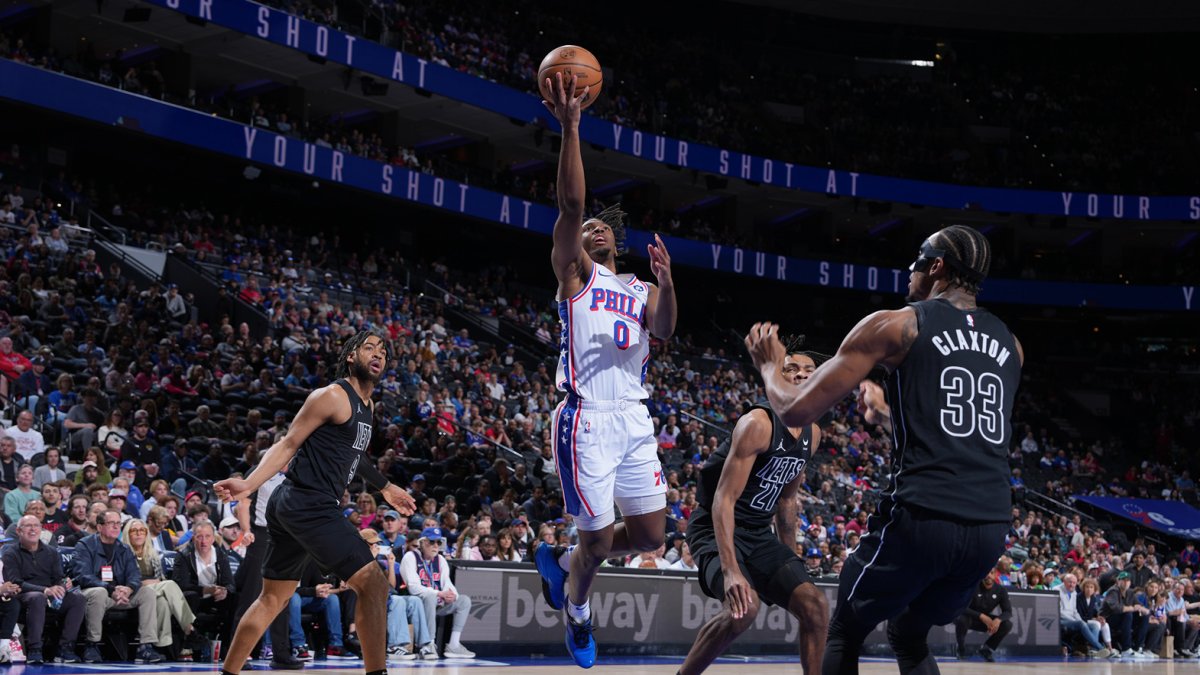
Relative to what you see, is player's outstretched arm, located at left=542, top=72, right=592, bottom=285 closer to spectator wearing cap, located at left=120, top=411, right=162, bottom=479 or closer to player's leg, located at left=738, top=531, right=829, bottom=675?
player's leg, located at left=738, top=531, right=829, bottom=675

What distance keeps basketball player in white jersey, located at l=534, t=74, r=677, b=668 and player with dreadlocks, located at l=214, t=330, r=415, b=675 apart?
1.14 metres

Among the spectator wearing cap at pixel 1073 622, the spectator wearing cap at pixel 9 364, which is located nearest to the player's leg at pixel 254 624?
the spectator wearing cap at pixel 9 364

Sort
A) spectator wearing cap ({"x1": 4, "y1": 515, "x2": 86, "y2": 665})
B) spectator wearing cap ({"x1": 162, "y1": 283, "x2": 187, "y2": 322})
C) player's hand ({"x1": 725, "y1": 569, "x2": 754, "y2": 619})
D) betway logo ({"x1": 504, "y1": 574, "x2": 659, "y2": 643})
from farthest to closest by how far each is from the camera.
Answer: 1. spectator wearing cap ({"x1": 162, "y1": 283, "x2": 187, "y2": 322})
2. betway logo ({"x1": 504, "y1": 574, "x2": 659, "y2": 643})
3. spectator wearing cap ({"x1": 4, "y1": 515, "x2": 86, "y2": 665})
4. player's hand ({"x1": 725, "y1": 569, "x2": 754, "y2": 619})

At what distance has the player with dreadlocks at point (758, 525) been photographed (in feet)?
20.0

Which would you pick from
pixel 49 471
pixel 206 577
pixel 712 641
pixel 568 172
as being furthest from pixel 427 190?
pixel 712 641

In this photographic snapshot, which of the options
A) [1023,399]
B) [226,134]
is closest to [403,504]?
[226,134]

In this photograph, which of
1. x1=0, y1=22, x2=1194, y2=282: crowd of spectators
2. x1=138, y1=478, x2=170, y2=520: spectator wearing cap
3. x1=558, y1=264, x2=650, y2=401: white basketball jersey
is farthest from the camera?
x1=0, y1=22, x2=1194, y2=282: crowd of spectators

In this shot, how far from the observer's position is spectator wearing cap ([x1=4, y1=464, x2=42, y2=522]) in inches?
444

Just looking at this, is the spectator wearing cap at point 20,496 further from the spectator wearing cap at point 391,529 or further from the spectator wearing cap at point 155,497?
the spectator wearing cap at point 391,529

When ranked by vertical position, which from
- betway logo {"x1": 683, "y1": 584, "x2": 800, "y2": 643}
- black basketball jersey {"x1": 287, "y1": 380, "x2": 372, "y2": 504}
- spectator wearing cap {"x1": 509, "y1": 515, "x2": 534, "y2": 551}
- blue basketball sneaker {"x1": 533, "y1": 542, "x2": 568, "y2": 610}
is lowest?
betway logo {"x1": 683, "y1": 584, "x2": 800, "y2": 643}

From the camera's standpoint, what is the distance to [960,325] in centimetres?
421

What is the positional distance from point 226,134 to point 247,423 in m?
11.7

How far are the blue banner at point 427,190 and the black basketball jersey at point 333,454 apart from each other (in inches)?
769

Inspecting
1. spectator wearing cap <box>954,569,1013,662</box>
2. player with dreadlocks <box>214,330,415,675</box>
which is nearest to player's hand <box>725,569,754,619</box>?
player with dreadlocks <box>214,330,415,675</box>
